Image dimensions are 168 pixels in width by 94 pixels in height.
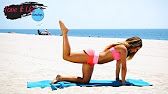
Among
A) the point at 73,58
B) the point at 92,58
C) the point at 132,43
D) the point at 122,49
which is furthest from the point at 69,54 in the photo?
the point at 132,43

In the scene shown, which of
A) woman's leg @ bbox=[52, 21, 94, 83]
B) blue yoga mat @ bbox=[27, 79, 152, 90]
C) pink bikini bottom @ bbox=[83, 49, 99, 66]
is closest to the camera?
blue yoga mat @ bbox=[27, 79, 152, 90]

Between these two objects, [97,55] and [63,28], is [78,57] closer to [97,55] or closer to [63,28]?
[97,55]

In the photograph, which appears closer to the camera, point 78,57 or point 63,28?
point 63,28

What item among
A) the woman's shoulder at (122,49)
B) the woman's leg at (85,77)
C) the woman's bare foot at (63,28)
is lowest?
the woman's leg at (85,77)

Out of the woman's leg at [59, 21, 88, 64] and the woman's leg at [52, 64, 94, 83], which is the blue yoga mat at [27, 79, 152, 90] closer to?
the woman's leg at [52, 64, 94, 83]

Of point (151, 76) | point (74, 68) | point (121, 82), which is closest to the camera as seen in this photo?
point (121, 82)

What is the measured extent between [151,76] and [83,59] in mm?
2420

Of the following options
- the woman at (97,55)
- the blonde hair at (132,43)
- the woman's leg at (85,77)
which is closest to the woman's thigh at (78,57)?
the woman at (97,55)

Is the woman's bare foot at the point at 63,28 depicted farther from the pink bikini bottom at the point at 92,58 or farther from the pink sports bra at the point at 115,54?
the pink sports bra at the point at 115,54

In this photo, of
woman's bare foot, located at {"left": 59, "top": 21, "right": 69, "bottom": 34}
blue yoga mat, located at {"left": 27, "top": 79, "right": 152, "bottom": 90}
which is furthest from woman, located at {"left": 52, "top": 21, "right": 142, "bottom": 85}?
blue yoga mat, located at {"left": 27, "top": 79, "right": 152, "bottom": 90}

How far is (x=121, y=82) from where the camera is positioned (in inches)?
257

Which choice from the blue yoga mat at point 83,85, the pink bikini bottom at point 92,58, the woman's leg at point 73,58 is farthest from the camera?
the pink bikini bottom at point 92,58

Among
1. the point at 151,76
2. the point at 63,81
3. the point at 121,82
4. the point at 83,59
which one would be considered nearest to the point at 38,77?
the point at 63,81

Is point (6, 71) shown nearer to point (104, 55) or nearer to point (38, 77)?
point (38, 77)
